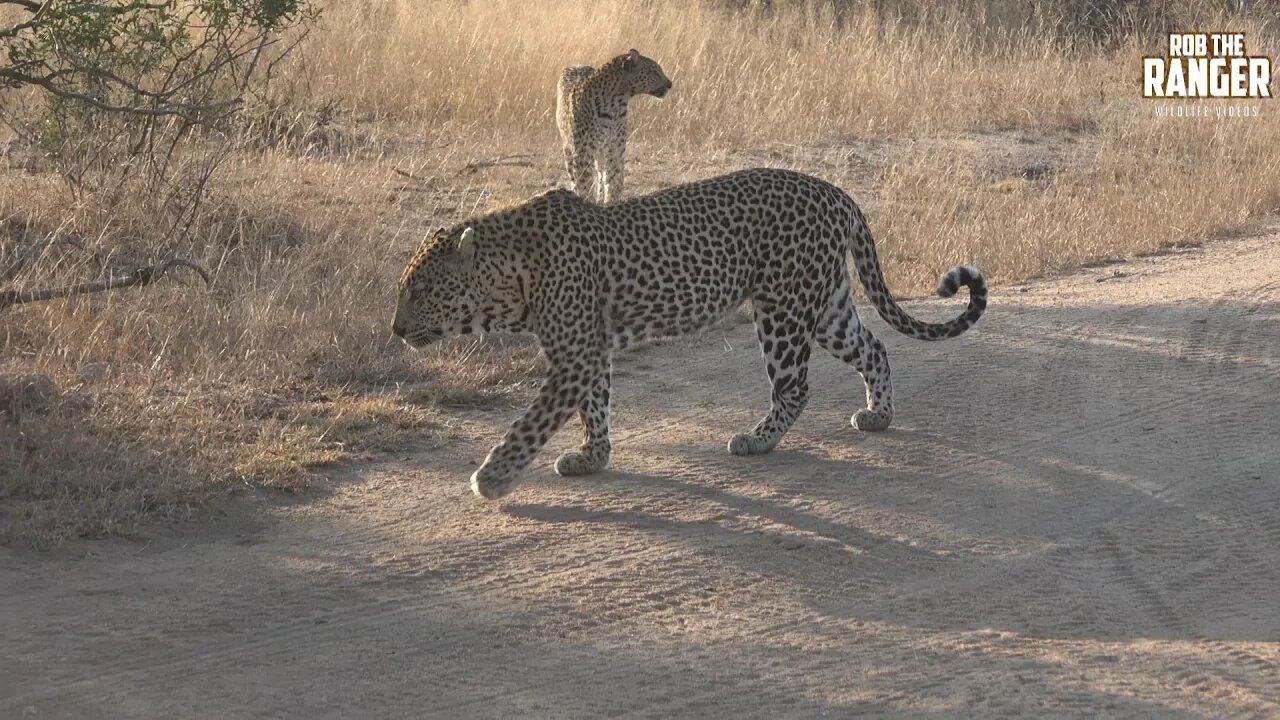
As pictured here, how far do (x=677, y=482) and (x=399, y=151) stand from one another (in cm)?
714

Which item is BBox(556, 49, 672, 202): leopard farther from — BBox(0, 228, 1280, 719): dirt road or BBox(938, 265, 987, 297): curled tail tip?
BBox(938, 265, 987, 297): curled tail tip

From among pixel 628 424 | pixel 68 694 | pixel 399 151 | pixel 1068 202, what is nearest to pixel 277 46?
pixel 399 151

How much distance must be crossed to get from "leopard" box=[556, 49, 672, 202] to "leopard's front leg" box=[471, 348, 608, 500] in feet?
16.9

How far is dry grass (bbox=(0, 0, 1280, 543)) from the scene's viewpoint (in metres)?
7.50

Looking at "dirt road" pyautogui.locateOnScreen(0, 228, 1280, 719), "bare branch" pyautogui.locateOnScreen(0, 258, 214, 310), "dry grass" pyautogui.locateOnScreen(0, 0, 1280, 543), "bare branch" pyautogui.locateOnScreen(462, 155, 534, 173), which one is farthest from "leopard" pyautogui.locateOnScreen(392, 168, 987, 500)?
"bare branch" pyautogui.locateOnScreen(462, 155, 534, 173)

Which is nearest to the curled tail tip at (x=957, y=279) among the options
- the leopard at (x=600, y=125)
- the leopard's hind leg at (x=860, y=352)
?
the leopard's hind leg at (x=860, y=352)

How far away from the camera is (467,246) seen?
6.77 meters

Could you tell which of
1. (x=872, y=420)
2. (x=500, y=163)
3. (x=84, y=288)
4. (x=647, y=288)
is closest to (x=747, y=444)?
(x=872, y=420)

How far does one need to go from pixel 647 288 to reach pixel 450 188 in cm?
564

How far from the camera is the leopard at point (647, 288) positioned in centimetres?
683

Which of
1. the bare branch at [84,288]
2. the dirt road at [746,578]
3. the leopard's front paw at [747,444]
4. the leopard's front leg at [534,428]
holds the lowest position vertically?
the dirt road at [746,578]

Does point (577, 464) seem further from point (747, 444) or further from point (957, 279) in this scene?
point (957, 279)

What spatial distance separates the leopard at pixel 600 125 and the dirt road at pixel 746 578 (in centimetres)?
369

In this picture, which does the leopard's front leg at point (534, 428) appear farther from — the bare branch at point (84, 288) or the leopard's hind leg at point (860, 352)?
the bare branch at point (84, 288)
